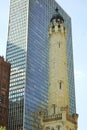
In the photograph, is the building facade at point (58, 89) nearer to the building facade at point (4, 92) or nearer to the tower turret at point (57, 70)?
the tower turret at point (57, 70)

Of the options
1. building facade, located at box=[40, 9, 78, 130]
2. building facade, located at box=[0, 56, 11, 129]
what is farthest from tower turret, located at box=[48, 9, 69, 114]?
building facade, located at box=[0, 56, 11, 129]

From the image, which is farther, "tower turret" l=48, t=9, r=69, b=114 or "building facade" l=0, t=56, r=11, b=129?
"building facade" l=0, t=56, r=11, b=129

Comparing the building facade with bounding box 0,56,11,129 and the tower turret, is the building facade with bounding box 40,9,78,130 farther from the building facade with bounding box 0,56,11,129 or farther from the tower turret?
the building facade with bounding box 0,56,11,129

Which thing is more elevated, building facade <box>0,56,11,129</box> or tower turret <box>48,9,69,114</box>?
building facade <box>0,56,11,129</box>

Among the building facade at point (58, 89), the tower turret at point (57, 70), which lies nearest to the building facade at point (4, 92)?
the tower turret at point (57, 70)

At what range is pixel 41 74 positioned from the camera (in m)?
198

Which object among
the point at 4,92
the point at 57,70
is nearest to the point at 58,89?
the point at 57,70

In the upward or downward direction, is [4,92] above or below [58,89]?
above

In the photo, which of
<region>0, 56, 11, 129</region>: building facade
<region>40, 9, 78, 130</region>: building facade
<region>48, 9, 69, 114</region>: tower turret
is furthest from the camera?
<region>0, 56, 11, 129</region>: building facade

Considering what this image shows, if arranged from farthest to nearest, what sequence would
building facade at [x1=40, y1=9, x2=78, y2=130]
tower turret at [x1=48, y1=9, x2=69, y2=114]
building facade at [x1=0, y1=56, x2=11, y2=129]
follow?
building facade at [x1=0, y1=56, x2=11, y2=129] → tower turret at [x1=48, y1=9, x2=69, y2=114] → building facade at [x1=40, y1=9, x2=78, y2=130]

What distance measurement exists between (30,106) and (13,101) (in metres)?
13.6

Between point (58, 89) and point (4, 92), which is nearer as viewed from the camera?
point (58, 89)

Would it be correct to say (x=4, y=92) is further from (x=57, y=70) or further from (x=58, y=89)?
(x=58, y=89)

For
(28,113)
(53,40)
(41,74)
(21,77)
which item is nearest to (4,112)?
(28,113)
